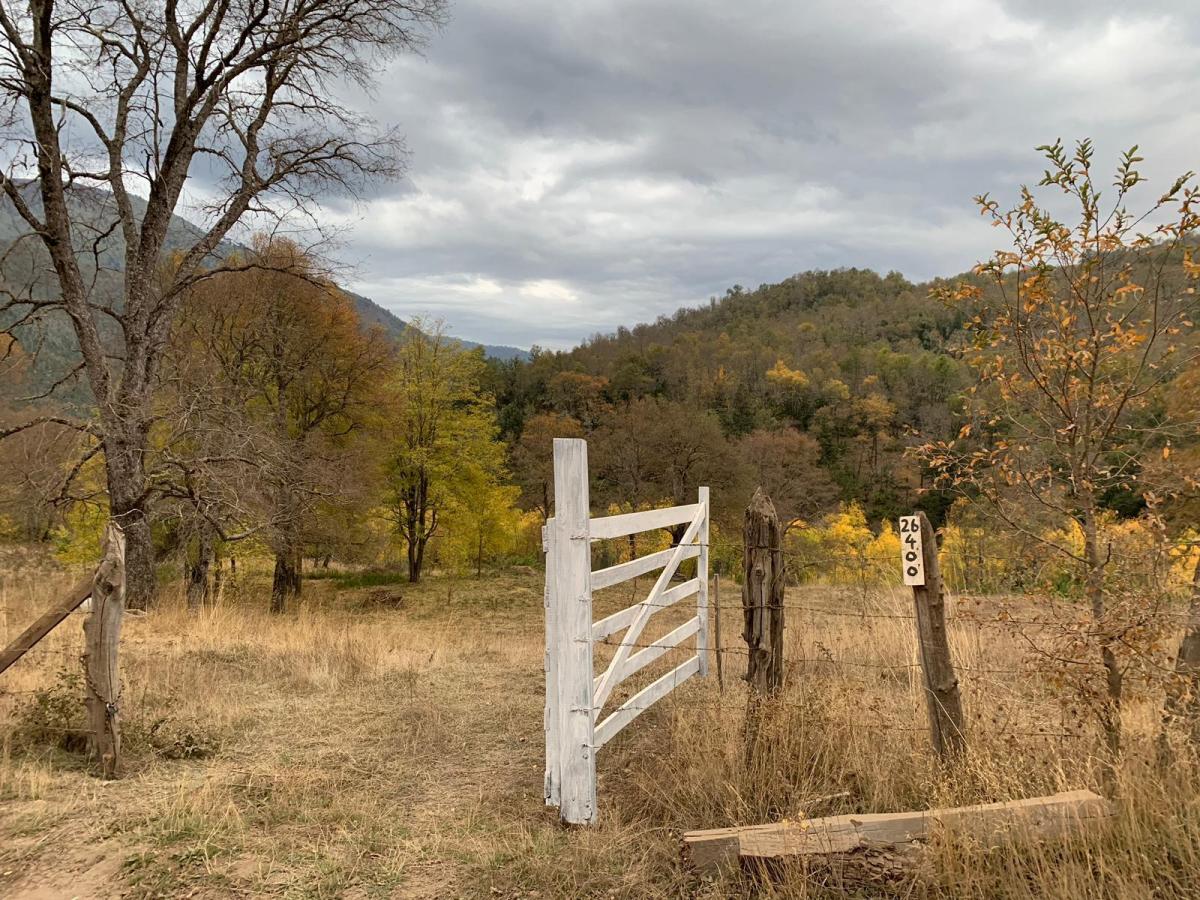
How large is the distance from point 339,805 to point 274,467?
9008 millimetres

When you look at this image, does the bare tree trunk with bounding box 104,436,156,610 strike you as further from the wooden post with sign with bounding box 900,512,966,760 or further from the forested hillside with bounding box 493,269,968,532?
the forested hillside with bounding box 493,269,968,532

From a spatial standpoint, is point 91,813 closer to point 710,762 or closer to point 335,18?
point 710,762

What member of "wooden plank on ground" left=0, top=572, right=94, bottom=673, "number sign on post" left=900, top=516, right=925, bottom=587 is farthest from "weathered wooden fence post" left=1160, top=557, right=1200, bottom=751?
"wooden plank on ground" left=0, top=572, right=94, bottom=673

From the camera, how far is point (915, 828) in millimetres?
3152

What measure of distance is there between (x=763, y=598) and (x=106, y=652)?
14.2 ft

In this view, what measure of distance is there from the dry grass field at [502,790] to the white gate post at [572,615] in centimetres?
41

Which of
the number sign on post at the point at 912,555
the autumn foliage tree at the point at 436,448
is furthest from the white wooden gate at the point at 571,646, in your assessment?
the autumn foliage tree at the point at 436,448

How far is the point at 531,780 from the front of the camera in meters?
4.80

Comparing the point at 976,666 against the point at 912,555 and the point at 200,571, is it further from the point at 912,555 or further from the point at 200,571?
the point at 200,571

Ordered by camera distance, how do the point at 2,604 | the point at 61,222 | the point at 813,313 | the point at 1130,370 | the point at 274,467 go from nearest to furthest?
the point at 1130,370
the point at 2,604
the point at 61,222
the point at 274,467
the point at 813,313

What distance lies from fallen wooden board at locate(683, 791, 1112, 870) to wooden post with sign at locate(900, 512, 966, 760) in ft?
1.89

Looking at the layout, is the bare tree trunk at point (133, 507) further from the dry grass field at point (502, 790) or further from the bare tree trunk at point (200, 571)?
the dry grass field at point (502, 790)

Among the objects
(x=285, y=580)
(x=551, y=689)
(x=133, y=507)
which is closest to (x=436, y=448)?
(x=285, y=580)

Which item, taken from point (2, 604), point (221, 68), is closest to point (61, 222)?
point (221, 68)
